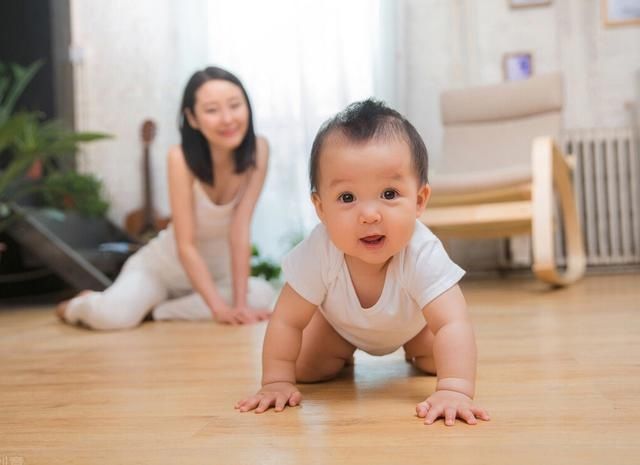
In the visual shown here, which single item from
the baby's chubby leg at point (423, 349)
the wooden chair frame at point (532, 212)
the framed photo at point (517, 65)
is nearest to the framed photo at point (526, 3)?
Result: the framed photo at point (517, 65)

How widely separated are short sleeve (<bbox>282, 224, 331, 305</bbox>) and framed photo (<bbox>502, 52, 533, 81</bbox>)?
2754mm

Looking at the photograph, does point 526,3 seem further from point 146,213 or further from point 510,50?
point 146,213

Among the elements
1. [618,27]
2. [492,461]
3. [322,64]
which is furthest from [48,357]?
[618,27]

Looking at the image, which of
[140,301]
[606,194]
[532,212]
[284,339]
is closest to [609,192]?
[606,194]

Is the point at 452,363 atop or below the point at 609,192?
below

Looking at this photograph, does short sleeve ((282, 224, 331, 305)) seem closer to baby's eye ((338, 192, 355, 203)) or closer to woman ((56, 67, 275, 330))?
baby's eye ((338, 192, 355, 203))

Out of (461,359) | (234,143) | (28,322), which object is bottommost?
(28,322)

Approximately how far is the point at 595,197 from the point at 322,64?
1518 millimetres

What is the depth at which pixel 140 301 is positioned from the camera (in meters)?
2.08

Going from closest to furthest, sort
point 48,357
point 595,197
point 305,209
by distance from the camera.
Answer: point 48,357, point 595,197, point 305,209

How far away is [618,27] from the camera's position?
3.37 meters

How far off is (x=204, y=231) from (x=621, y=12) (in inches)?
97.4

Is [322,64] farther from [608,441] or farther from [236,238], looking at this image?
[608,441]

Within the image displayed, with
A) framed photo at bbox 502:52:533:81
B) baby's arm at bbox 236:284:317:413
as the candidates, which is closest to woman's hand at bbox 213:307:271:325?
baby's arm at bbox 236:284:317:413
